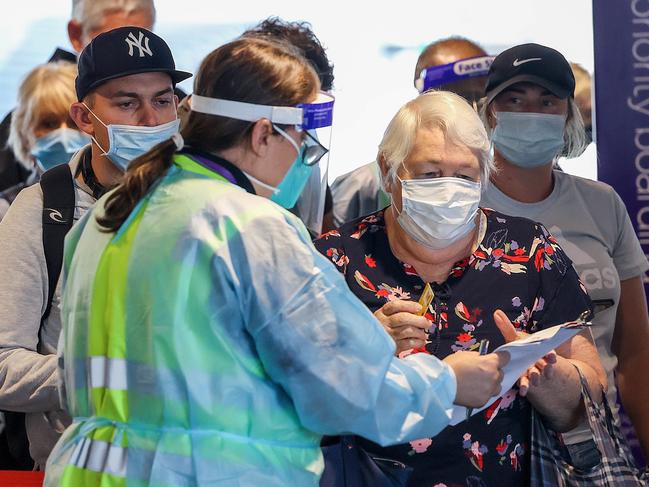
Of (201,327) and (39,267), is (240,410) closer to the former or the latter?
(201,327)

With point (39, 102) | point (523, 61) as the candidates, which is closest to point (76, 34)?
point (39, 102)

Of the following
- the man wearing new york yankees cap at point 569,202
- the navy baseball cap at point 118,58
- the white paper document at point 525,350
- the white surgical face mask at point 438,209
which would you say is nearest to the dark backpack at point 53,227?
the navy baseball cap at point 118,58

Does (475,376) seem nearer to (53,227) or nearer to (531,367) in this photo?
(531,367)

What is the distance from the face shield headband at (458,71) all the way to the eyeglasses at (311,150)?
6.18 feet

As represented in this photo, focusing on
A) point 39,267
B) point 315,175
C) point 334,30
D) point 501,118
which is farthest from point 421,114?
point 334,30

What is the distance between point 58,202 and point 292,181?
3.21 feet

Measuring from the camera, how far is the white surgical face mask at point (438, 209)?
9.21ft

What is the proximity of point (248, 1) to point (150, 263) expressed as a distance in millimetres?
2636

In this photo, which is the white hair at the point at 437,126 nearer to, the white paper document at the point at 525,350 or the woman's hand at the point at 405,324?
the woman's hand at the point at 405,324

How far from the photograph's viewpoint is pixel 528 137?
143 inches

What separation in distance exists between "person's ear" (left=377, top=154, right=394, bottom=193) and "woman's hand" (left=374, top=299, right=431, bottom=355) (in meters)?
0.51

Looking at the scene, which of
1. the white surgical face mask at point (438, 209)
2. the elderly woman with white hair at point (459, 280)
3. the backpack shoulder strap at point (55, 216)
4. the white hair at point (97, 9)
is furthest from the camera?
the white hair at point (97, 9)

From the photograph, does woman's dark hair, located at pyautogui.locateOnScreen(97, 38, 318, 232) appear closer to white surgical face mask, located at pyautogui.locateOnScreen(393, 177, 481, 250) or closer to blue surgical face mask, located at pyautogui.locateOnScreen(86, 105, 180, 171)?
white surgical face mask, located at pyautogui.locateOnScreen(393, 177, 481, 250)

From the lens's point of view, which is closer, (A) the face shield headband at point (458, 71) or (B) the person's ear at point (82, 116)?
(B) the person's ear at point (82, 116)
